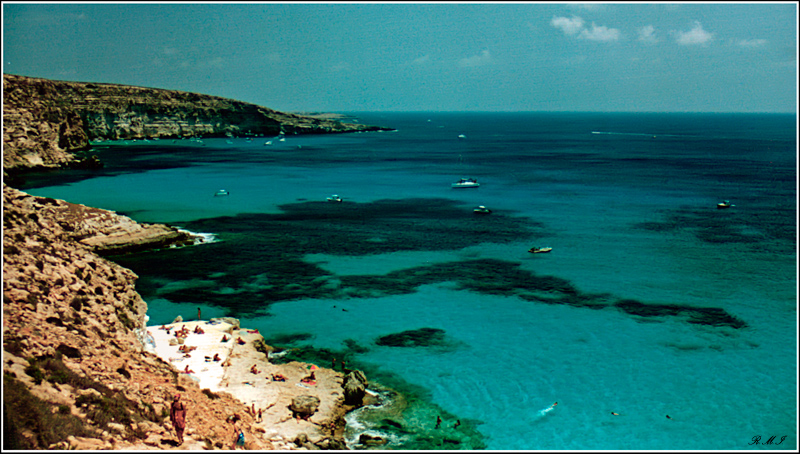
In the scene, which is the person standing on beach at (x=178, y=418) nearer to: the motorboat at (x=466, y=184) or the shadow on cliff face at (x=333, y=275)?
the shadow on cliff face at (x=333, y=275)

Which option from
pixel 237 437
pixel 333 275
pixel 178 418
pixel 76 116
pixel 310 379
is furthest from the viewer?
pixel 76 116

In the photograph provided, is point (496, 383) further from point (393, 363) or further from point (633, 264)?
point (633, 264)

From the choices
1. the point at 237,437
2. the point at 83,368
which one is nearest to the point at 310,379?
the point at 237,437

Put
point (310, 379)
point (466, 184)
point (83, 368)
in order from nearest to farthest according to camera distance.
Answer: point (83, 368)
point (310, 379)
point (466, 184)

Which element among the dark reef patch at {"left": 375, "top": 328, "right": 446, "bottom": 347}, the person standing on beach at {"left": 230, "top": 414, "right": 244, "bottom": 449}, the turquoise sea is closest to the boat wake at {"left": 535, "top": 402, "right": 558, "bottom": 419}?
the turquoise sea

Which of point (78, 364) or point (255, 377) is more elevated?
point (78, 364)

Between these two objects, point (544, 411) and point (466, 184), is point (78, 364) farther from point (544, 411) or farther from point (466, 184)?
point (466, 184)
